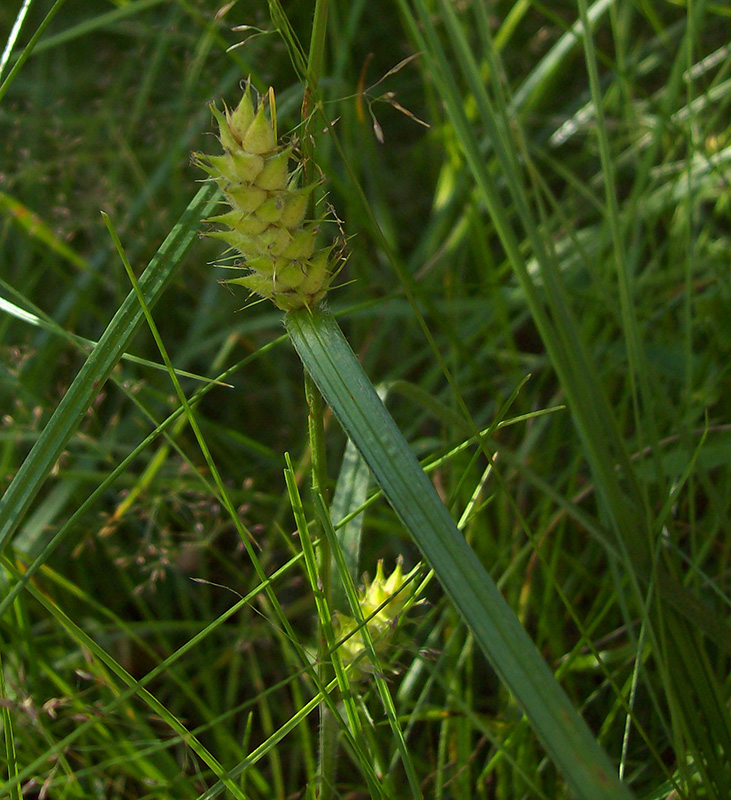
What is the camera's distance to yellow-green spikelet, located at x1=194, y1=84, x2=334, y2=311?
57cm

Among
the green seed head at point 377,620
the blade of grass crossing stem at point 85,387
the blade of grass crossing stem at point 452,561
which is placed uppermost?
the blade of grass crossing stem at point 85,387

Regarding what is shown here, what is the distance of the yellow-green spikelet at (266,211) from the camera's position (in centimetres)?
→ 57

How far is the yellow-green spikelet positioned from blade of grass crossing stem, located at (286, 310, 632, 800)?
0.03 meters

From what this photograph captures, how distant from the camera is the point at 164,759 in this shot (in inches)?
39.5

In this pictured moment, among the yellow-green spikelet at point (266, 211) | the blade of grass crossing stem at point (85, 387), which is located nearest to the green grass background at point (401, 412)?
the blade of grass crossing stem at point (85, 387)

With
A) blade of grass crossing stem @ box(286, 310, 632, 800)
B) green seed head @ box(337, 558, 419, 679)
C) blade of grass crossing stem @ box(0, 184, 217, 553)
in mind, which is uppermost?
blade of grass crossing stem @ box(0, 184, 217, 553)

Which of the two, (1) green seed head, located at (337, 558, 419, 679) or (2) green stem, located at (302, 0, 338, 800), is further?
(1) green seed head, located at (337, 558, 419, 679)

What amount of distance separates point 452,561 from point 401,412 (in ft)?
3.46

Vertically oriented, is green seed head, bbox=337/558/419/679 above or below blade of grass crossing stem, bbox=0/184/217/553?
below

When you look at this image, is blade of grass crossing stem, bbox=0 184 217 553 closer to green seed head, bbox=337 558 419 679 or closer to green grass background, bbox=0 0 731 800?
green grass background, bbox=0 0 731 800

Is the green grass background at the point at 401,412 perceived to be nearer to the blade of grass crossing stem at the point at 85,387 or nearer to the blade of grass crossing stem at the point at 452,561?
the blade of grass crossing stem at the point at 85,387

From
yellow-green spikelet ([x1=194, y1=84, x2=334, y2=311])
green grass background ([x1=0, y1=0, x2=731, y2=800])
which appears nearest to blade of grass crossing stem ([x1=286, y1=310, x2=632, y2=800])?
yellow-green spikelet ([x1=194, y1=84, x2=334, y2=311])

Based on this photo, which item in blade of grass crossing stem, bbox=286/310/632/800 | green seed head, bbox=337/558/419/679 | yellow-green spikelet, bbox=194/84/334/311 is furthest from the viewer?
green seed head, bbox=337/558/419/679

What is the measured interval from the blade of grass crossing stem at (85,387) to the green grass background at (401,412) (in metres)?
0.01
